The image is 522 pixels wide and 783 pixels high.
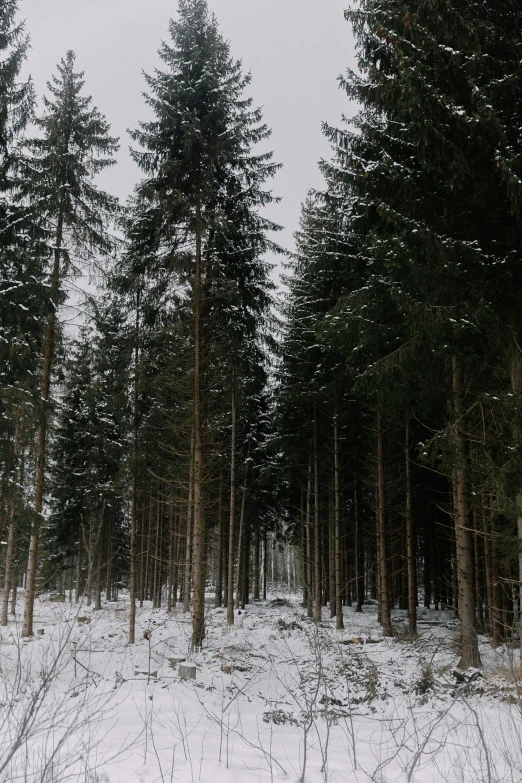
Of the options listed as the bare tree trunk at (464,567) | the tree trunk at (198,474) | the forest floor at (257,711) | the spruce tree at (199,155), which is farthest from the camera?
the spruce tree at (199,155)

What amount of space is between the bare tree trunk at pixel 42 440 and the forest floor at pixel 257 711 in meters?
1.12

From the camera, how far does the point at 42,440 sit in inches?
487

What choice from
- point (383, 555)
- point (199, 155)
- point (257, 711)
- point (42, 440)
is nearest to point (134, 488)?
point (42, 440)

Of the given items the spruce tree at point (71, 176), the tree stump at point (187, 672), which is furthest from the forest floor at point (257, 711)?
the spruce tree at point (71, 176)

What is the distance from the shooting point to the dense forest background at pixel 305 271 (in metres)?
8.15

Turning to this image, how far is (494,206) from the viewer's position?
8.95m

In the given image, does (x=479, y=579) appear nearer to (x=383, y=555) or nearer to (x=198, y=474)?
(x=383, y=555)

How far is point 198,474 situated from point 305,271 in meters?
6.87

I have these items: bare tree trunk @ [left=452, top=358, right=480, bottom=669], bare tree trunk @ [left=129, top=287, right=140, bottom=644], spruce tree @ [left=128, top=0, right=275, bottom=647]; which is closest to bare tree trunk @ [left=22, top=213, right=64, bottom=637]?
bare tree trunk @ [left=129, top=287, right=140, bottom=644]

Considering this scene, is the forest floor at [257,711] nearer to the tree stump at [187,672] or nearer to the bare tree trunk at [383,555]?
the tree stump at [187,672]

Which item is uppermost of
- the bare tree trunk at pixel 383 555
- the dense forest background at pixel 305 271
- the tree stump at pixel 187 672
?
the dense forest background at pixel 305 271

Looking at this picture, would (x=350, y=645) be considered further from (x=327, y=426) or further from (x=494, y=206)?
(x=494, y=206)

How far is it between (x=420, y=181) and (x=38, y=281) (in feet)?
28.8

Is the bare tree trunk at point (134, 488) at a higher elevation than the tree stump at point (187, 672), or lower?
higher
